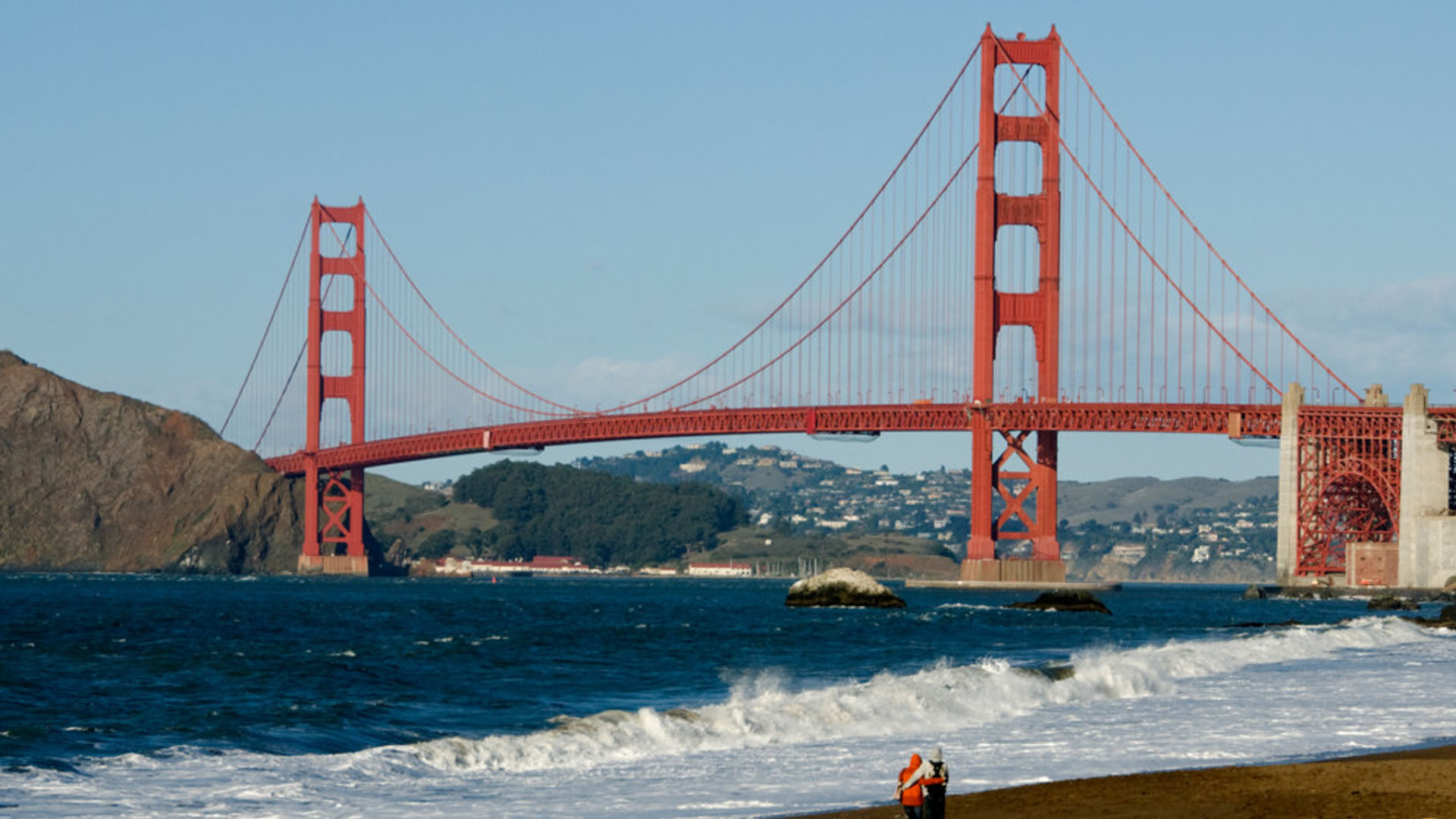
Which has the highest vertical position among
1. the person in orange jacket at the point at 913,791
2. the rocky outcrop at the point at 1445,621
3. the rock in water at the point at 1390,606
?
the person in orange jacket at the point at 913,791

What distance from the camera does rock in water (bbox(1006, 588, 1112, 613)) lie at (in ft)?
226

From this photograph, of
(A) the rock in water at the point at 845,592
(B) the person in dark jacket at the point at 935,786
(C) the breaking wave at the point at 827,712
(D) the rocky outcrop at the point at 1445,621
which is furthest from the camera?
(A) the rock in water at the point at 845,592

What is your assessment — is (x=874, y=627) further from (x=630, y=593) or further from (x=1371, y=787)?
(x=630, y=593)

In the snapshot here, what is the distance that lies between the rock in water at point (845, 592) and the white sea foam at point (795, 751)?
34.5 meters

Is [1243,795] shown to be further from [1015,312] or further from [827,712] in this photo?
[1015,312]

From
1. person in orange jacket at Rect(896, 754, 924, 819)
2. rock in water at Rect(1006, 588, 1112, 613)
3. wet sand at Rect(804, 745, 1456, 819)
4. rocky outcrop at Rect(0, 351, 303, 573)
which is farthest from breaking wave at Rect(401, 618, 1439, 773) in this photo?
rocky outcrop at Rect(0, 351, 303, 573)

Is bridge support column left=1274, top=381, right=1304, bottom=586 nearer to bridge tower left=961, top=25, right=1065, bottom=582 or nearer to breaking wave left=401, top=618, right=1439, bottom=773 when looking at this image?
bridge tower left=961, top=25, right=1065, bottom=582

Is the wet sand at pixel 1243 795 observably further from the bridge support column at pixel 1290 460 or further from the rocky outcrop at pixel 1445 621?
the bridge support column at pixel 1290 460

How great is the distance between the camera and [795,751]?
71.6ft

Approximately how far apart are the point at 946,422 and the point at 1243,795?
77.2 m

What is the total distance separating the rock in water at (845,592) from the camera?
6512 centimetres

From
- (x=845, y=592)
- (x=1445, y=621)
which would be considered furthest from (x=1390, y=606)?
(x=845, y=592)

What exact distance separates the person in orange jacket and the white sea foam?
2.43 m

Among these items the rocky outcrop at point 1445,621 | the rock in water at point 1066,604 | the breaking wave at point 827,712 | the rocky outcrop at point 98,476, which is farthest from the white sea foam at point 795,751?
the rocky outcrop at point 98,476
